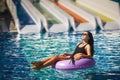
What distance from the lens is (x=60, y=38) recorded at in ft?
37.1

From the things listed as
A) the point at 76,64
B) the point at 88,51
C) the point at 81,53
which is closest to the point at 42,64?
the point at 76,64

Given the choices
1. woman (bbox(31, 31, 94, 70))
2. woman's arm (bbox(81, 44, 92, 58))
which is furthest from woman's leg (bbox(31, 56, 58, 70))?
woman's arm (bbox(81, 44, 92, 58))

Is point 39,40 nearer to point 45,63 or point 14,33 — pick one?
point 14,33

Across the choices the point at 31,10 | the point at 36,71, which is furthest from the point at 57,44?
the point at 31,10

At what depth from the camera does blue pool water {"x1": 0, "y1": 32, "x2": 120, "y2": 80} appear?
21.6 feet

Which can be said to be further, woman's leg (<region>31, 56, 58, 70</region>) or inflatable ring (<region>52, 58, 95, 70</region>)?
inflatable ring (<region>52, 58, 95, 70</region>)

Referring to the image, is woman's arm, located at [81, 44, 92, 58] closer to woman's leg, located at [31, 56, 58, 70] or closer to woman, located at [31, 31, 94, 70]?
woman, located at [31, 31, 94, 70]

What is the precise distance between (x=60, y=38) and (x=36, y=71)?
4.41 metres

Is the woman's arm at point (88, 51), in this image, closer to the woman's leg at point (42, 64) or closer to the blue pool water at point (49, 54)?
the blue pool water at point (49, 54)

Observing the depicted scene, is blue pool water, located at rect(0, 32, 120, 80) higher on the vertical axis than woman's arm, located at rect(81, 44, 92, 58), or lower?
lower

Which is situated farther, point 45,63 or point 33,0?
Answer: point 33,0

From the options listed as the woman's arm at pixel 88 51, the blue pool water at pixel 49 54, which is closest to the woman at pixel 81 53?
the woman's arm at pixel 88 51

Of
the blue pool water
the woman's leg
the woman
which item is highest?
the woman

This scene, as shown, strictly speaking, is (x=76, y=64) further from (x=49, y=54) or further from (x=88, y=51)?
(x=49, y=54)
